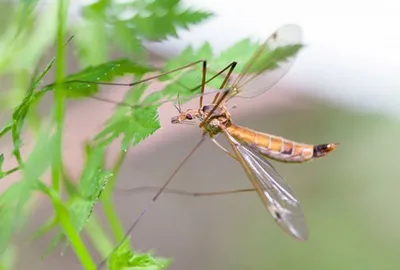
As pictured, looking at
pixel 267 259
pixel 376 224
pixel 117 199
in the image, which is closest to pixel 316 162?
pixel 376 224

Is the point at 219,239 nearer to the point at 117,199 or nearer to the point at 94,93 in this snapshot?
the point at 117,199

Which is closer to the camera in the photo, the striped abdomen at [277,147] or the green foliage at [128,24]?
the green foliage at [128,24]

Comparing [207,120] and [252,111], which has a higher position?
[252,111]

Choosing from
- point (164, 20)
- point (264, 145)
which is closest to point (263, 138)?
point (264, 145)

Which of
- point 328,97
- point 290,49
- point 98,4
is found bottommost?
point 290,49

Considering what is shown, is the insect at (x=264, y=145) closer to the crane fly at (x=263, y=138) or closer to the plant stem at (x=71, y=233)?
the crane fly at (x=263, y=138)

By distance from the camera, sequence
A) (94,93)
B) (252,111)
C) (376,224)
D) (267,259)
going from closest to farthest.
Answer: (94,93) < (267,259) < (376,224) < (252,111)

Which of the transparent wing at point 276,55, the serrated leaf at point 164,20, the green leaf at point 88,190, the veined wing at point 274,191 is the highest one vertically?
the serrated leaf at point 164,20

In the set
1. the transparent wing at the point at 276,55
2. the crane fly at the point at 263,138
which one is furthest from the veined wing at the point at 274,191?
the transparent wing at the point at 276,55
